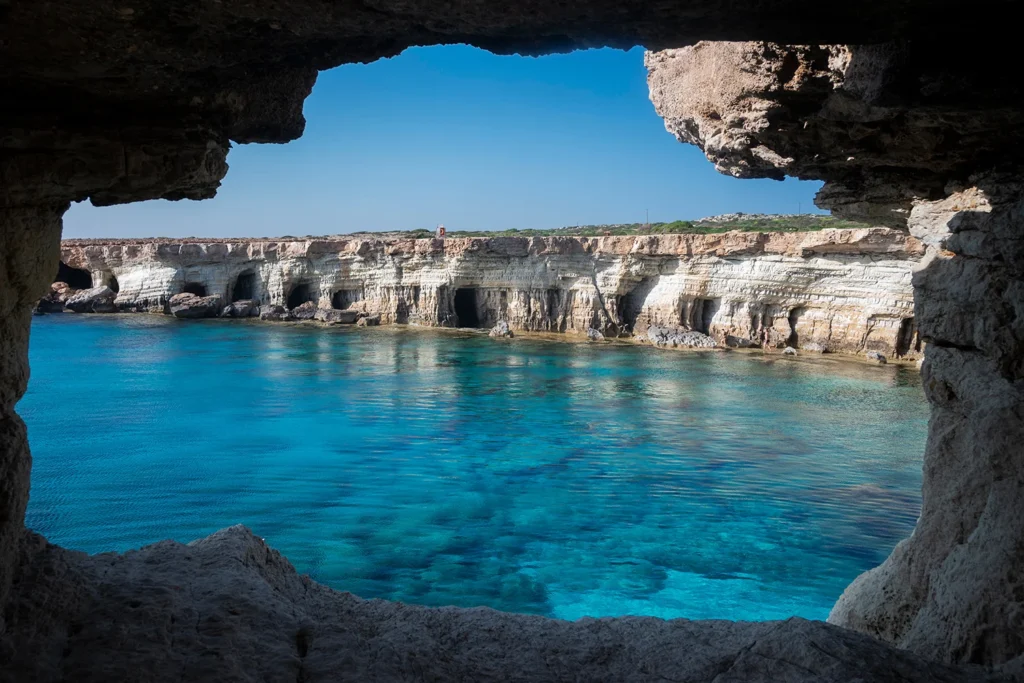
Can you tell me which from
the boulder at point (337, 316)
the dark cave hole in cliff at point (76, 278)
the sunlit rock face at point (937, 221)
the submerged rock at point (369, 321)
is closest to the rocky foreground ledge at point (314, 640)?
the sunlit rock face at point (937, 221)

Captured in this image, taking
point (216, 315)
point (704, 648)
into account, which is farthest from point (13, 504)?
point (216, 315)

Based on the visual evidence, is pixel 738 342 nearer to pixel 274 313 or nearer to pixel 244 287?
pixel 274 313

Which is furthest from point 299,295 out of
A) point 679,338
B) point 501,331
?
point 679,338

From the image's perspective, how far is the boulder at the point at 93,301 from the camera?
158ft

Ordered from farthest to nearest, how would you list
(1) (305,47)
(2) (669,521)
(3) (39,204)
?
(2) (669,521) → (3) (39,204) → (1) (305,47)

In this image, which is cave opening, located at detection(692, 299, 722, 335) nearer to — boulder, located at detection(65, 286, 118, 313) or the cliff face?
the cliff face

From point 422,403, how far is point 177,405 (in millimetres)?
7241

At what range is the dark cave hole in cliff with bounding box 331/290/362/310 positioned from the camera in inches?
1787

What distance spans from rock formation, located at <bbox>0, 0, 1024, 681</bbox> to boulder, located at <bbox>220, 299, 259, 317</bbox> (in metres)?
43.8

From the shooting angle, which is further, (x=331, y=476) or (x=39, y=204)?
(x=331, y=476)

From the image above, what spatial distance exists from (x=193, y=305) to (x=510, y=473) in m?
35.2

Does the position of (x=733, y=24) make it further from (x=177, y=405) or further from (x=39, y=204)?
(x=177, y=405)

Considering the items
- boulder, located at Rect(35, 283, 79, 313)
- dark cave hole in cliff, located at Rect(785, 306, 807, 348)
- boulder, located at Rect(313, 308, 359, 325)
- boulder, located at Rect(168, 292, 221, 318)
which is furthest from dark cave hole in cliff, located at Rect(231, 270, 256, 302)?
dark cave hole in cliff, located at Rect(785, 306, 807, 348)

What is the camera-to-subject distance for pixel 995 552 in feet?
14.8
